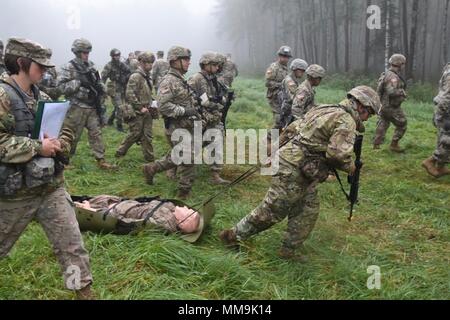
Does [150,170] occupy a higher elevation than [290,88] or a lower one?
lower

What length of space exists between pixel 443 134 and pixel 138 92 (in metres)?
4.96

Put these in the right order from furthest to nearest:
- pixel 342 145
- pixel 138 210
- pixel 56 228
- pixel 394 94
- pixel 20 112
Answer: pixel 394 94, pixel 138 210, pixel 342 145, pixel 56 228, pixel 20 112

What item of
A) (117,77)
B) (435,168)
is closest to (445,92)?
(435,168)

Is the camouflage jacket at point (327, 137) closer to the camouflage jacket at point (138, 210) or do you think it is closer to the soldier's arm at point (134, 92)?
the camouflage jacket at point (138, 210)

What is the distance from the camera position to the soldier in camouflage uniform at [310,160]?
3.72 meters

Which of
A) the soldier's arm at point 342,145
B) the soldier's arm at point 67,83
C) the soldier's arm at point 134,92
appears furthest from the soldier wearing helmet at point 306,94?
the soldier's arm at point 67,83

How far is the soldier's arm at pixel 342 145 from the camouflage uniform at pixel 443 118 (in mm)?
3524

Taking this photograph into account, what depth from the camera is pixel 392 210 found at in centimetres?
576

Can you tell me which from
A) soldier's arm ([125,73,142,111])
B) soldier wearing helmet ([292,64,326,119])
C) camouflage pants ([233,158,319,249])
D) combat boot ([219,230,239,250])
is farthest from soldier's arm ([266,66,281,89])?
combat boot ([219,230,239,250])

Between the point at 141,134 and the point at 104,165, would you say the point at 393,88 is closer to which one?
the point at 141,134

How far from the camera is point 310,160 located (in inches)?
155

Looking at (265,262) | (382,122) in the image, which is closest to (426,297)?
(265,262)
